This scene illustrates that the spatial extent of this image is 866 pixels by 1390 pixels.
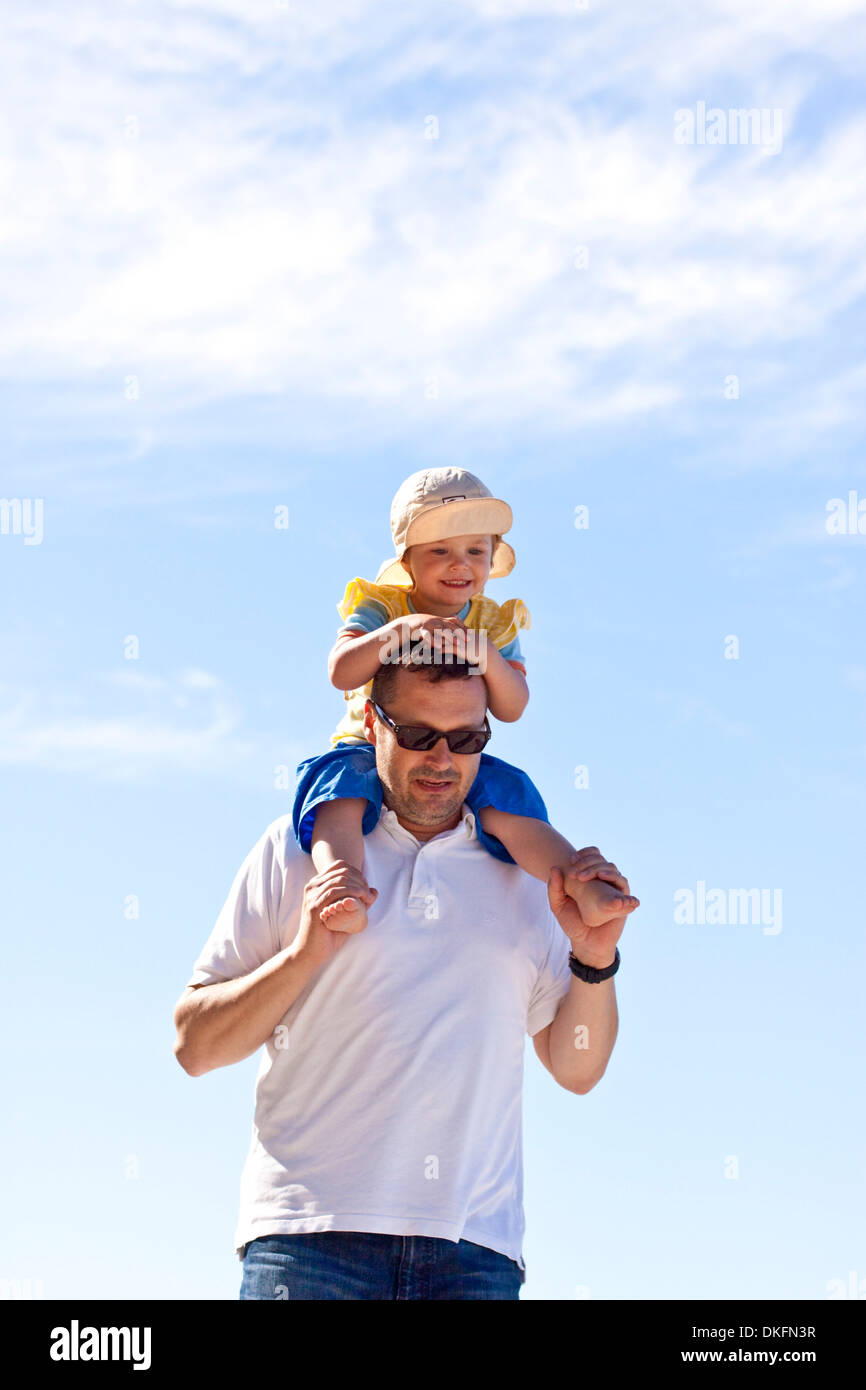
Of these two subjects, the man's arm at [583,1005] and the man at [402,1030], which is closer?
the man at [402,1030]

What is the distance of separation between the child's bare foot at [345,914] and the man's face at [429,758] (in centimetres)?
91

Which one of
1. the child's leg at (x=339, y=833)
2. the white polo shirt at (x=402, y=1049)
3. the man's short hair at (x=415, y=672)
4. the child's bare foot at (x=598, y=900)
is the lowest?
the white polo shirt at (x=402, y=1049)

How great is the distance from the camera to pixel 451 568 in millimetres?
7930

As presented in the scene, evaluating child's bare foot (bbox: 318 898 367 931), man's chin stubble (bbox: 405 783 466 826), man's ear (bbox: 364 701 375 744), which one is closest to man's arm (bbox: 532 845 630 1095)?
man's chin stubble (bbox: 405 783 466 826)

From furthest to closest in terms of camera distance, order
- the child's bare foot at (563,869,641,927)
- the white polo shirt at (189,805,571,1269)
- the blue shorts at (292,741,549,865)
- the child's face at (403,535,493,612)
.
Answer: the child's face at (403,535,493,612), the blue shorts at (292,741,549,865), the child's bare foot at (563,869,641,927), the white polo shirt at (189,805,571,1269)

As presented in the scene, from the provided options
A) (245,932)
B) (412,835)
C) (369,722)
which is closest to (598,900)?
(412,835)

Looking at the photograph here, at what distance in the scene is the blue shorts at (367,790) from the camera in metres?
7.02

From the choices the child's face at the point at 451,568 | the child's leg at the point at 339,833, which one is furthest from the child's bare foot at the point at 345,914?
the child's face at the point at 451,568

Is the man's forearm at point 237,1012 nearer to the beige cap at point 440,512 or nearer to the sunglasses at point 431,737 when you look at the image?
the sunglasses at point 431,737

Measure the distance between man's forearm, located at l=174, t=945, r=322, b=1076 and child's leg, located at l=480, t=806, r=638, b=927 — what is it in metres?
0.99

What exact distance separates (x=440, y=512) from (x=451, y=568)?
279mm

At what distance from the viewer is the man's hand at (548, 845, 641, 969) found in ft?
21.0

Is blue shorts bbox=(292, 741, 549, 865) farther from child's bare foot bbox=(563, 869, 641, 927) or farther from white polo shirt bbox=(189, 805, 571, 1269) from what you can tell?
child's bare foot bbox=(563, 869, 641, 927)
